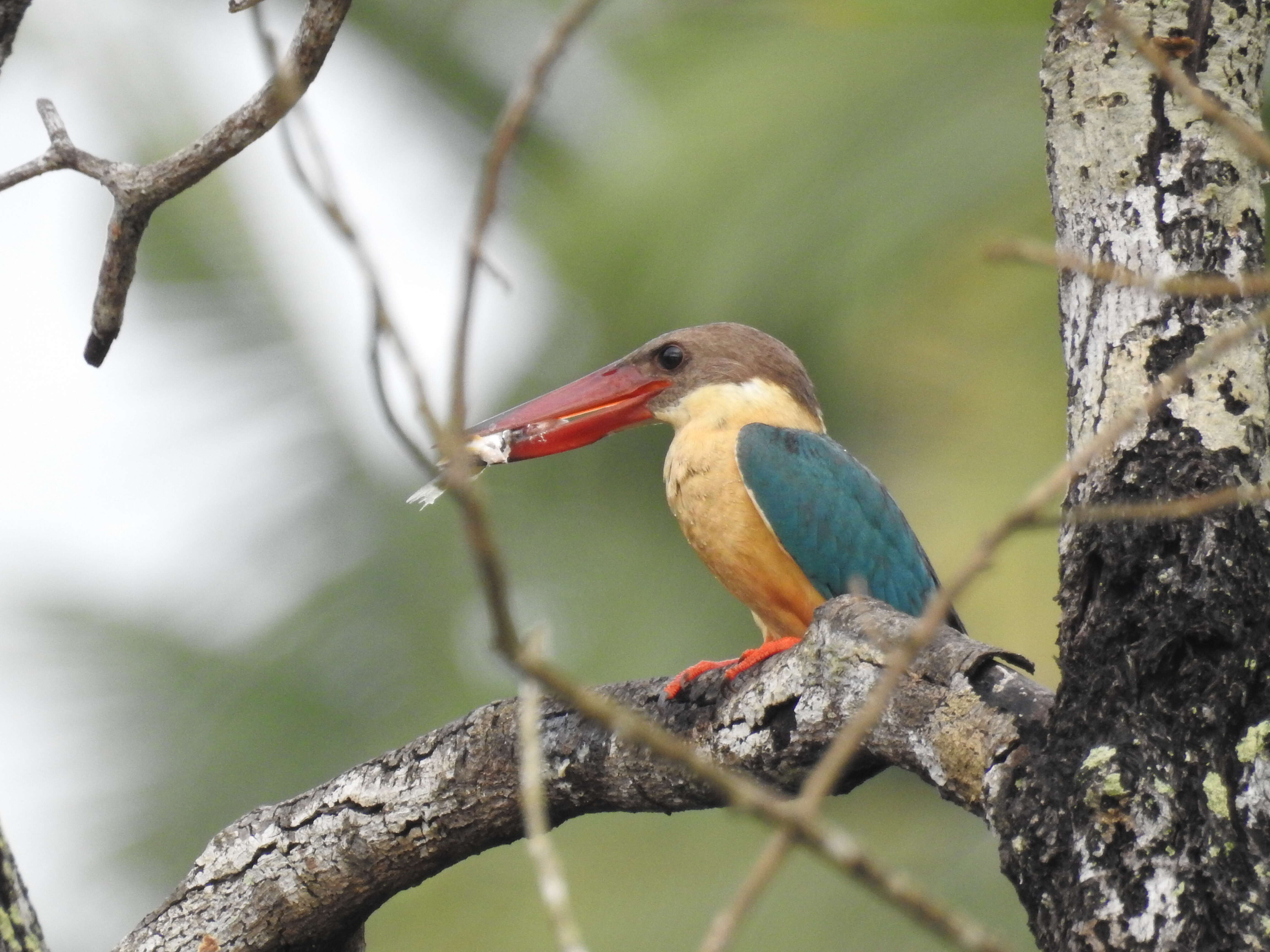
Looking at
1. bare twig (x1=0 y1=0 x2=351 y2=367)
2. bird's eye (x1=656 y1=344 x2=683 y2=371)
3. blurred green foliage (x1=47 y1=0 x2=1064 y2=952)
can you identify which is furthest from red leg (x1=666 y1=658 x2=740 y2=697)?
blurred green foliage (x1=47 y1=0 x2=1064 y2=952)

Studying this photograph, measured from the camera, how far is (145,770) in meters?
8.76

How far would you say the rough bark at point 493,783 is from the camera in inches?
101

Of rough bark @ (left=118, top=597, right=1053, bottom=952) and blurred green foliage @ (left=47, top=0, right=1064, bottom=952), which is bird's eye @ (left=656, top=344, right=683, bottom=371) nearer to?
rough bark @ (left=118, top=597, right=1053, bottom=952)

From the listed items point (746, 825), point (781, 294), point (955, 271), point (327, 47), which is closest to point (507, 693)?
point (746, 825)

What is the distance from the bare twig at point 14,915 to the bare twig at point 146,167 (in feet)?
3.16

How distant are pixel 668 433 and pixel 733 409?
5165 millimetres

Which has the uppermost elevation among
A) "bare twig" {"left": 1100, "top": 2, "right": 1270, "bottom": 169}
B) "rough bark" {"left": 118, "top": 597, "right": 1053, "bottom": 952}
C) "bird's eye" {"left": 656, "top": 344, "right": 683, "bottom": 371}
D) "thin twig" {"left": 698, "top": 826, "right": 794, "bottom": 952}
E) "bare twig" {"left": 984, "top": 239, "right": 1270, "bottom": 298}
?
"bird's eye" {"left": 656, "top": 344, "right": 683, "bottom": 371}

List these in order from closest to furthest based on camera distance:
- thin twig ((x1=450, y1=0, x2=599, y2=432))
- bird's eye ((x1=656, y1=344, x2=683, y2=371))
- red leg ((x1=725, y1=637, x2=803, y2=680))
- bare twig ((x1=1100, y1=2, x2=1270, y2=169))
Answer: thin twig ((x1=450, y1=0, x2=599, y2=432)) → bare twig ((x1=1100, y1=2, x2=1270, y2=169)) → red leg ((x1=725, y1=637, x2=803, y2=680)) → bird's eye ((x1=656, y1=344, x2=683, y2=371))

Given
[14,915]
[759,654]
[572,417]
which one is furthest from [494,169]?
[572,417]

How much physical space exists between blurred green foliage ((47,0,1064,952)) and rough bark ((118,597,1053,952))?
16.0 ft

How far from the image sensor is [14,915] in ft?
7.63

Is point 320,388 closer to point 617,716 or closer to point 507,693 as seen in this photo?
point 507,693

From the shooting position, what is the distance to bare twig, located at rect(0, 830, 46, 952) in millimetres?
2303

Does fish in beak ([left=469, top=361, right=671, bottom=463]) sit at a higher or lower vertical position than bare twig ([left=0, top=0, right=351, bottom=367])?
lower
